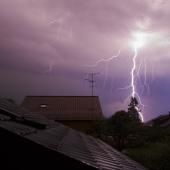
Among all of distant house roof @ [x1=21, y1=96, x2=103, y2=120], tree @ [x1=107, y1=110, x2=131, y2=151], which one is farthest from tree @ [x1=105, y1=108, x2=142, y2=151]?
distant house roof @ [x1=21, y1=96, x2=103, y2=120]

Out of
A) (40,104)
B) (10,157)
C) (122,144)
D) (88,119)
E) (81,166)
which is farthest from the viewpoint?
(40,104)

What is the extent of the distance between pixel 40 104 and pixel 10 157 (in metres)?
33.4

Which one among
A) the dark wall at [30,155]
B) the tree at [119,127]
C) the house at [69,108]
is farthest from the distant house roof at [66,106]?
the dark wall at [30,155]

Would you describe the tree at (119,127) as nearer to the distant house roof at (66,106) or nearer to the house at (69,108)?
the house at (69,108)

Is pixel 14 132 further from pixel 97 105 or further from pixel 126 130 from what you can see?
pixel 97 105

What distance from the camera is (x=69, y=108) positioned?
35.1 metres

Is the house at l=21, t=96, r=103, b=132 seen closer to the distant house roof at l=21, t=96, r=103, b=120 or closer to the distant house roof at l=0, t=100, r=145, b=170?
the distant house roof at l=21, t=96, r=103, b=120

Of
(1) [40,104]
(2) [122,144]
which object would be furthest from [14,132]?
(1) [40,104]

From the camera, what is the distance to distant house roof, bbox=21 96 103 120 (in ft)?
110

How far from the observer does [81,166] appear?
294cm

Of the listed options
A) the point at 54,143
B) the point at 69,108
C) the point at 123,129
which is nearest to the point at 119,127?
the point at 123,129

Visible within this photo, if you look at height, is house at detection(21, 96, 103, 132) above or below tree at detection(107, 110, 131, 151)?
above

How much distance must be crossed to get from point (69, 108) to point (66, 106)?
442 millimetres

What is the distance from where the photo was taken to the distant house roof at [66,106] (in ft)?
110
